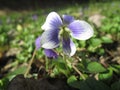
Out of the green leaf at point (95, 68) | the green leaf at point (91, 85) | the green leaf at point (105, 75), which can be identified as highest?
the green leaf at point (91, 85)

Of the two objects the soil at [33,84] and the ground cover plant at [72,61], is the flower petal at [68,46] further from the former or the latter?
the soil at [33,84]

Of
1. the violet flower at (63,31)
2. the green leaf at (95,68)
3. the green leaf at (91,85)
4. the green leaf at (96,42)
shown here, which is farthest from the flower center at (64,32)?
the green leaf at (96,42)

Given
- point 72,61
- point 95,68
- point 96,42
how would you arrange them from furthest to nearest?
point 96,42, point 72,61, point 95,68

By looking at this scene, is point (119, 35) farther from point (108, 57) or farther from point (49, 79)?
point (49, 79)

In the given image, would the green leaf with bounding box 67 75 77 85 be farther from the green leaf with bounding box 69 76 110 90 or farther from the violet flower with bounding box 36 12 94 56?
the violet flower with bounding box 36 12 94 56

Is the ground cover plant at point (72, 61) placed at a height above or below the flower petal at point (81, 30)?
below

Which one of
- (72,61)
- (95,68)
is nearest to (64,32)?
(95,68)

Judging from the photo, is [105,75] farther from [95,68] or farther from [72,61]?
[72,61]

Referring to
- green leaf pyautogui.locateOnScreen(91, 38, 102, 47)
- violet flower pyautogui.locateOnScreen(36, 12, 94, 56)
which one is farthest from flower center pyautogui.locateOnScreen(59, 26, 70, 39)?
green leaf pyautogui.locateOnScreen(91, 38, 102, 47)
